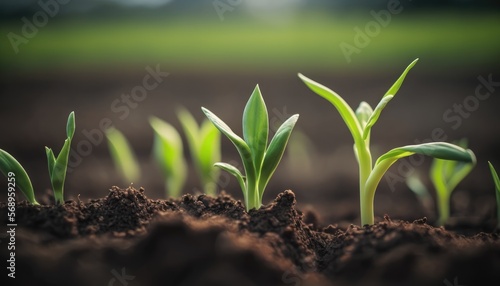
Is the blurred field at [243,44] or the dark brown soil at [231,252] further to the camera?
the blurred field at [243,44]

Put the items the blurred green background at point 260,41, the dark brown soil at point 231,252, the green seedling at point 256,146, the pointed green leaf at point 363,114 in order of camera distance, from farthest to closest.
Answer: the blurred green background at point 260,41 → the pointed green leaf at point 363,114 → the green seedling at point 256,146 → the dark brown soil at point 231,252

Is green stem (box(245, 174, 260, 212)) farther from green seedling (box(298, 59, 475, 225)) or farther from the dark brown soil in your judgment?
green seedling (box(298, 59, 475, 225))

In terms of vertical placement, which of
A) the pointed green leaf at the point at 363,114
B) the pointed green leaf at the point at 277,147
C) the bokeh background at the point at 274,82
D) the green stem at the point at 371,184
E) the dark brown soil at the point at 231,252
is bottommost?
the dark brown soil at the point at 231,252

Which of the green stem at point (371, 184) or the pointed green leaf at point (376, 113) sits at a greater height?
the pointed green leaf at point (376, 113)

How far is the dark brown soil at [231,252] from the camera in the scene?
97cm

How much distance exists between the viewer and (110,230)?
1.20 metres

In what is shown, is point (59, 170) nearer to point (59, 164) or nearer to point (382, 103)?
point (59, 164)

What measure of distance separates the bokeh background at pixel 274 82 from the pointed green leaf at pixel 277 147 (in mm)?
821

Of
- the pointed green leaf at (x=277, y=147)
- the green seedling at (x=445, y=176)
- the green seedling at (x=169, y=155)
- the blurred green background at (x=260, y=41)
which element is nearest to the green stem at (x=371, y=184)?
the pointed green leaf at (x=277, y=147)

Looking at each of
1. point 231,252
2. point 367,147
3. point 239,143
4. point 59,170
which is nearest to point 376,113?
point 367,147

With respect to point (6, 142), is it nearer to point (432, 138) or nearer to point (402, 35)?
point (432, 138)

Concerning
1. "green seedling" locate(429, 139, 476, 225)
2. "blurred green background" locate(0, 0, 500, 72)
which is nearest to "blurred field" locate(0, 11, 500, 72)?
"blurred green background" locate(0, 0, 500, 72)

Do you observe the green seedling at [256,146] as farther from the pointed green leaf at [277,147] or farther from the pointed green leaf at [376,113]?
the pointed green leaf at [376,113]

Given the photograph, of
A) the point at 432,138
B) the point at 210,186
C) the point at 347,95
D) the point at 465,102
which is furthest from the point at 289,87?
the point at 210,186
